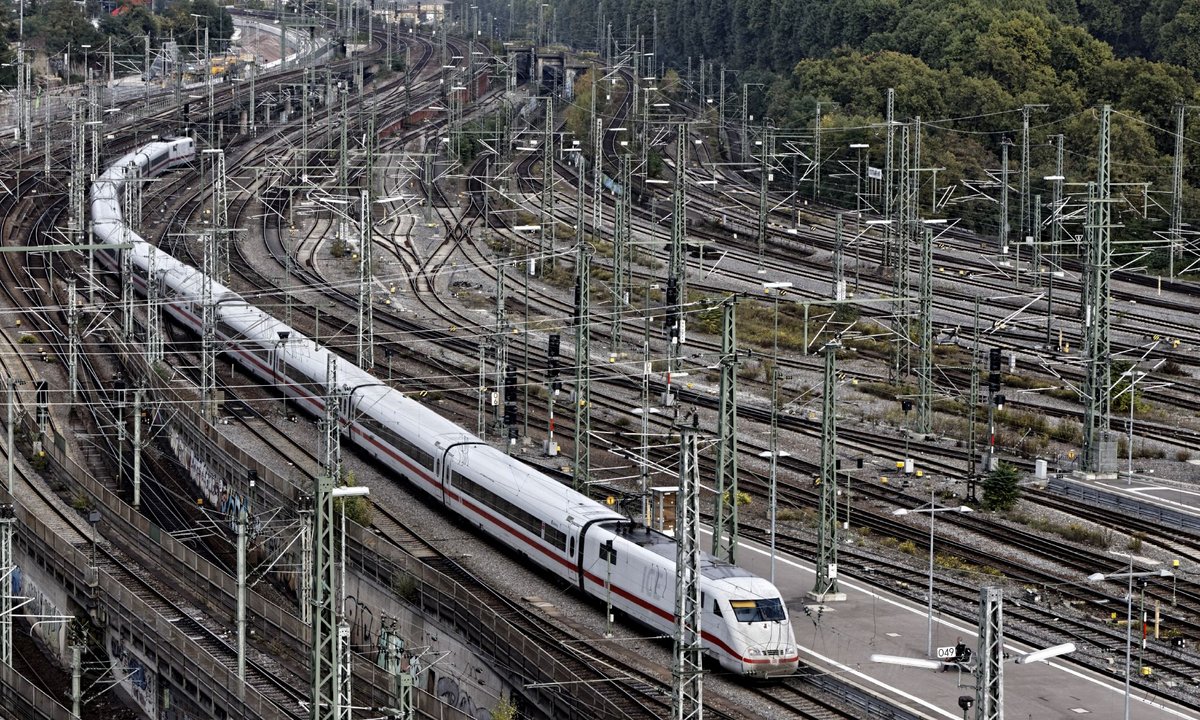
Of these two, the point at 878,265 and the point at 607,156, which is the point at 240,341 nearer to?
the point at 878,265

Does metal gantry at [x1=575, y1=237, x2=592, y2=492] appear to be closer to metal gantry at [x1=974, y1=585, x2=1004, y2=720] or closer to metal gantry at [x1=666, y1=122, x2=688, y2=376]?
metal gantry at [x1=666, y1=122, x2=688, y2=376]

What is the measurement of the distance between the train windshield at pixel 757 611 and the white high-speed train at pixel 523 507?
2 cm

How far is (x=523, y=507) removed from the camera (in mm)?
37625

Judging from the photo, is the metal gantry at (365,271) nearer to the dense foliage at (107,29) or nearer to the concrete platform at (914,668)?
the concrete platform at (914,668)

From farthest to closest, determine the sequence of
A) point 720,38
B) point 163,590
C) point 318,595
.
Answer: point 720,38
point 163,590
point 318,595

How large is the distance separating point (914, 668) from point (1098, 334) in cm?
1535

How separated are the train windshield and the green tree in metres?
13.6

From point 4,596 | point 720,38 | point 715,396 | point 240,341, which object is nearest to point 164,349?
point 240,341

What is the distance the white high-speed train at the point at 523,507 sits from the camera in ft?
102

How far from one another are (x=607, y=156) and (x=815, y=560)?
61.1 meters

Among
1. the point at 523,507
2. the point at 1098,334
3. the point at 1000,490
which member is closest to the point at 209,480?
the point at 523,507

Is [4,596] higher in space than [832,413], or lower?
lower

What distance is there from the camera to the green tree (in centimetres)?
4325

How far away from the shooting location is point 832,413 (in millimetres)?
35062
